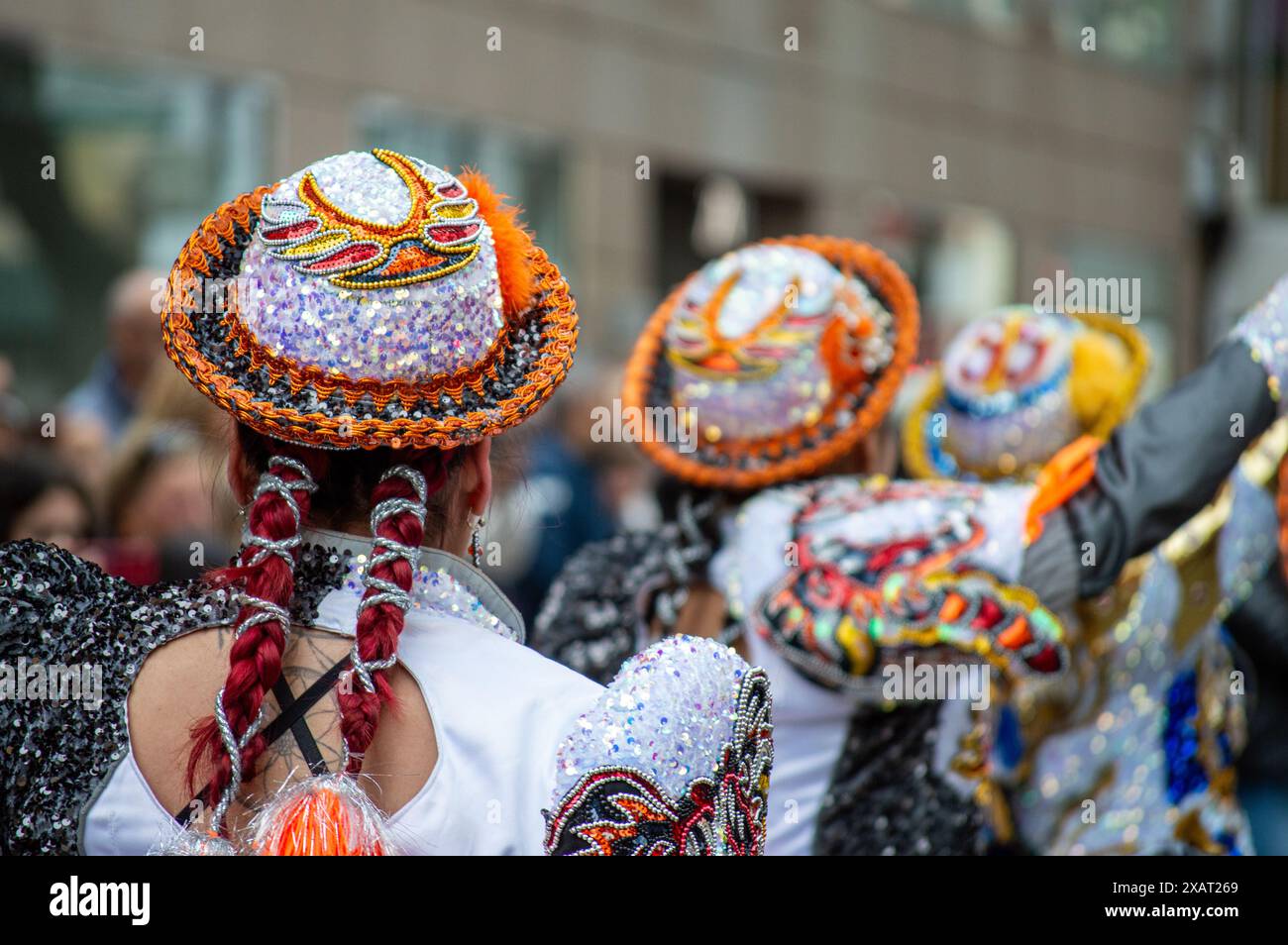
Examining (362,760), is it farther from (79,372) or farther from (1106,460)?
(79,372)

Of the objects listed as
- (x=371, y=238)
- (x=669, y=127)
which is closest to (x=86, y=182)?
(x=669, y=127)

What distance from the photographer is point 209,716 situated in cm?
172

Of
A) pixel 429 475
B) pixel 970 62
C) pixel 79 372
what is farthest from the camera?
pixel 970 62

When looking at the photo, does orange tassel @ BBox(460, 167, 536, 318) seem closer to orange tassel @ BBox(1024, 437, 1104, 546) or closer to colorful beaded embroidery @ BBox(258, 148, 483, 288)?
colorful beaded embroidery @ BBox(258, 148, 483, 288)

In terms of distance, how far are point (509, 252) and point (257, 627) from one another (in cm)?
49

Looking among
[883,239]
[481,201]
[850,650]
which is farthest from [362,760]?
[883,239]

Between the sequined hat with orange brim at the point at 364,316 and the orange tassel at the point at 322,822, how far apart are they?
353mm

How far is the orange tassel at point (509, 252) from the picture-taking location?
1858 mm

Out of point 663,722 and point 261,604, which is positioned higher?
point 261,604

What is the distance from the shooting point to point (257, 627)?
5.58ft

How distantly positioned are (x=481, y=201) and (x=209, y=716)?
63cm

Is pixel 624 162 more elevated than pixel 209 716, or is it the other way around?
pixel 624 162

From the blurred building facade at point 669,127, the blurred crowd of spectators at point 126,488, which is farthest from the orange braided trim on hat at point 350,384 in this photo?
the blurred building facade at point 669,127

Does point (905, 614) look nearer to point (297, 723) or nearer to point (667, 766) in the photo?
point (667, 766)
